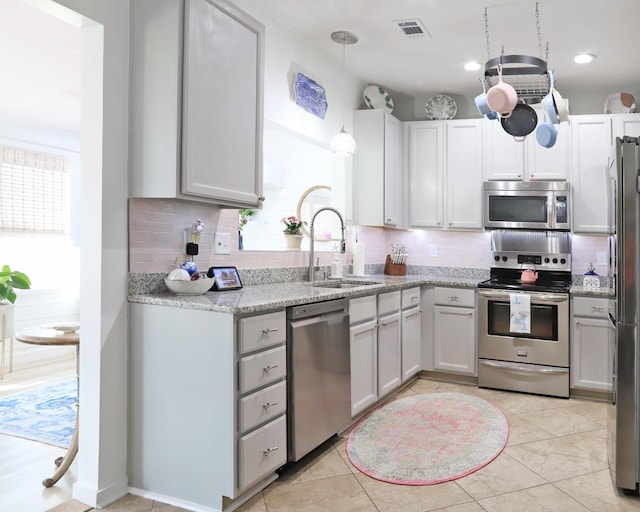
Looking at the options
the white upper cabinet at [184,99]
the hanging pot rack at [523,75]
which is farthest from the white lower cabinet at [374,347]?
the hanging pot rack at [523,75]

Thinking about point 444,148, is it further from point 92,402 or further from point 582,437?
point 92,402

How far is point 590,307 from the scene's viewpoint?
13.1 feet

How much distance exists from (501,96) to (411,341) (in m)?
2.07

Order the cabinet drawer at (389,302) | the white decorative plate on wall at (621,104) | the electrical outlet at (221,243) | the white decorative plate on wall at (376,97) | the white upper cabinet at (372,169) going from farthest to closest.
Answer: the white decorative plate on wall at (376,97), the white upper cabinet at (372,169), the white decorative plate on wall at (621,104), the cabinet drawer at (389,302), the electrical outlet at (221,243)

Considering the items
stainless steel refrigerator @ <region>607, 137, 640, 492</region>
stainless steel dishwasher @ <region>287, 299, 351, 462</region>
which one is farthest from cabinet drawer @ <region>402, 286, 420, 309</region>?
stainless steel refrigerator @ <region>607, 137, 640, 492</region>

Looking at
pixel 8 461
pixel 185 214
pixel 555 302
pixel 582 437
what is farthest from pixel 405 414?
pixel 8 461

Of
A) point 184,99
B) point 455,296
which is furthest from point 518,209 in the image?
point 184,99

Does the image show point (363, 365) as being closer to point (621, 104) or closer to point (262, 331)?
Answer: point (262, 331)

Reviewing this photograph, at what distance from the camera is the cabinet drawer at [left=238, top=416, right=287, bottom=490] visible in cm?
222

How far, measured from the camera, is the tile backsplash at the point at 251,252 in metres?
2.57

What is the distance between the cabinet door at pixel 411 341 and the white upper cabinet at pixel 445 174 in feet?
3.24

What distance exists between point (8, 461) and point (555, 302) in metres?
3.71

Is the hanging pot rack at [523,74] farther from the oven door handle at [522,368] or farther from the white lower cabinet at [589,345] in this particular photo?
the oven door handle at [522,368]

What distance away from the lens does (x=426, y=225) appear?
16.2 ft
